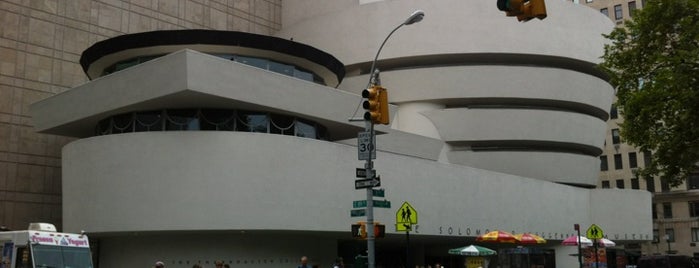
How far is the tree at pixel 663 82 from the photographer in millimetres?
25078

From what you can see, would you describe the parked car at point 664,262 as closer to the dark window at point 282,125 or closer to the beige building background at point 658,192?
the dark window at point 282,125

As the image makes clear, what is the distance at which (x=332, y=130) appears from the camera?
3825 cm

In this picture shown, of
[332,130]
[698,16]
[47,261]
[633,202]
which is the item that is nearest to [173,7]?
[332,130]

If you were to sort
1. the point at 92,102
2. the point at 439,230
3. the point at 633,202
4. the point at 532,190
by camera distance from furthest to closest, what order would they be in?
the point at 633,202
the point at 532,190
the point at 439,230
the point at 92,102

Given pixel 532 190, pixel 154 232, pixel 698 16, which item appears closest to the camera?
pixel 698 16

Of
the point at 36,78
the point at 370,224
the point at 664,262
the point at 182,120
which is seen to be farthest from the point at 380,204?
the point at 36,78

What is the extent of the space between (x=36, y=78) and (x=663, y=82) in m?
34.1

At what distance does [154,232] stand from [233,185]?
404 cm

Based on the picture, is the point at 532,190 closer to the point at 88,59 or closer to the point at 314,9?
the point at 314,9

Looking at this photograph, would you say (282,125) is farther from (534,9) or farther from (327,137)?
(534,9)

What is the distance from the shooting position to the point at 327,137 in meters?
38.3

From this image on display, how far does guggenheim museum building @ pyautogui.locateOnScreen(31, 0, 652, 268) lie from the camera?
3061 centimetres

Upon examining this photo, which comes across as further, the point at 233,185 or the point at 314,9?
the point at 314,9

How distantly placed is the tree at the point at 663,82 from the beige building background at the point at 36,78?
31.3 meters
